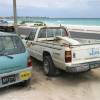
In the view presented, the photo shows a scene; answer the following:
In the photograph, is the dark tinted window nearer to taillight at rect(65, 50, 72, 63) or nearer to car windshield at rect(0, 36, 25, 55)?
taillight at rect(65, 50, 72, 63)

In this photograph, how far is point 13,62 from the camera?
6.00 meters

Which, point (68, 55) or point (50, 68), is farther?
point (50, 68)

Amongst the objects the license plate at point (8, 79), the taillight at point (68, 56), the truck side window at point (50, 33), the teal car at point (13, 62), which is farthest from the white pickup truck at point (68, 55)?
the license plate at point (8, 79)

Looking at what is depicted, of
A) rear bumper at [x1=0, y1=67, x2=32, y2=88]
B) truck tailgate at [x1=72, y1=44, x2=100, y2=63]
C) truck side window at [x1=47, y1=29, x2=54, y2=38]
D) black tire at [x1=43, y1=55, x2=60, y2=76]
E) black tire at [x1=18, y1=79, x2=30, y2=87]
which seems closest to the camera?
rear bumper at [x1=0, y1=67, x2=32, y2=88]

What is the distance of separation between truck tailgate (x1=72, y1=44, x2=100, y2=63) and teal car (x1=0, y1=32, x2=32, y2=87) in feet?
Answer: 4.74

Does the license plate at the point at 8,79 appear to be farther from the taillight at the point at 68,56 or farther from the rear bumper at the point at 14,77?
the taillight at the point at 68,56

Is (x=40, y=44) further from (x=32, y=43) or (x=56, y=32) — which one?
(x=56, y=32)

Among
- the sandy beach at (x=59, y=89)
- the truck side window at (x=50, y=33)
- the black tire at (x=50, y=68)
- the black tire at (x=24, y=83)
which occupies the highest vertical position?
the truck side window at (x=50, y=33)

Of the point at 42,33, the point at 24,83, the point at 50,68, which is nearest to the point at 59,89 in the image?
the point at 24,83

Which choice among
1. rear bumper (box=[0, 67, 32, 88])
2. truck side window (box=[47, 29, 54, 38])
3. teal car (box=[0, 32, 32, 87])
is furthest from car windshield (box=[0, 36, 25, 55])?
truck side window (box=[47, 29, 54, 38])

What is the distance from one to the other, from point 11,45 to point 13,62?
598 millimetres

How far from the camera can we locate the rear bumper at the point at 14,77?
5.85 m

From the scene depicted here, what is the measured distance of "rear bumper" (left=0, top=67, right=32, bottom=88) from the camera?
5852mm

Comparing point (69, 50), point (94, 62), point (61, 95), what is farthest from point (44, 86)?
point (94, 62)
